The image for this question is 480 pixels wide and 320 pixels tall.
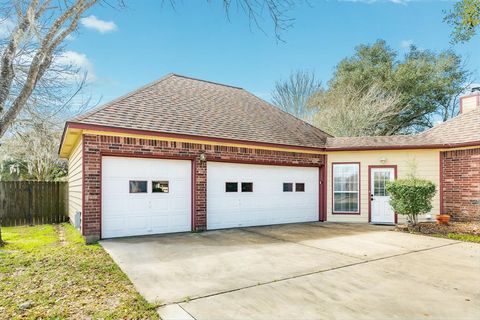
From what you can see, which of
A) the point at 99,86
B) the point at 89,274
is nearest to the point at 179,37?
the point at 99,86

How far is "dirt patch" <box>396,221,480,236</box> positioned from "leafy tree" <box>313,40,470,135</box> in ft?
43.2

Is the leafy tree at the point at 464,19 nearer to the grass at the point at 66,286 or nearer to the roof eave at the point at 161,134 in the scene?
the roof eave at the point at 161,134

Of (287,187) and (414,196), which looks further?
(287,187)

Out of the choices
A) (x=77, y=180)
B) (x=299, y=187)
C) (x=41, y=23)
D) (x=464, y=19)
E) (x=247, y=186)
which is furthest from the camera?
(x=299, y=187)

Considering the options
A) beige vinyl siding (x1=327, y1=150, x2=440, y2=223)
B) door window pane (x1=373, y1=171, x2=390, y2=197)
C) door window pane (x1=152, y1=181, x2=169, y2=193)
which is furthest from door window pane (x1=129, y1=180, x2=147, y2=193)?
door window pane (x1=373, y1=171, x2=390, y2=197)

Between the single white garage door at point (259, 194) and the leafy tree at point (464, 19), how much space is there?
252 inches

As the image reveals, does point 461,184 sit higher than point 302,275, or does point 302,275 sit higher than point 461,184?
point 461,184

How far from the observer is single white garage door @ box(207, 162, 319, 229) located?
9719 mm

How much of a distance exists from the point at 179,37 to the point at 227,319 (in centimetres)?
1494

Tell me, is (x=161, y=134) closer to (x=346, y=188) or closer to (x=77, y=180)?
(x=77, y=180)

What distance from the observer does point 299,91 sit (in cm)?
2544

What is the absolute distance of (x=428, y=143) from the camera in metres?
10.9

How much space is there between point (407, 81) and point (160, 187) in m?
20.0

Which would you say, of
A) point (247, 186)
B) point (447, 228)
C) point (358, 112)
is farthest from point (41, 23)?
point (358, 112)
